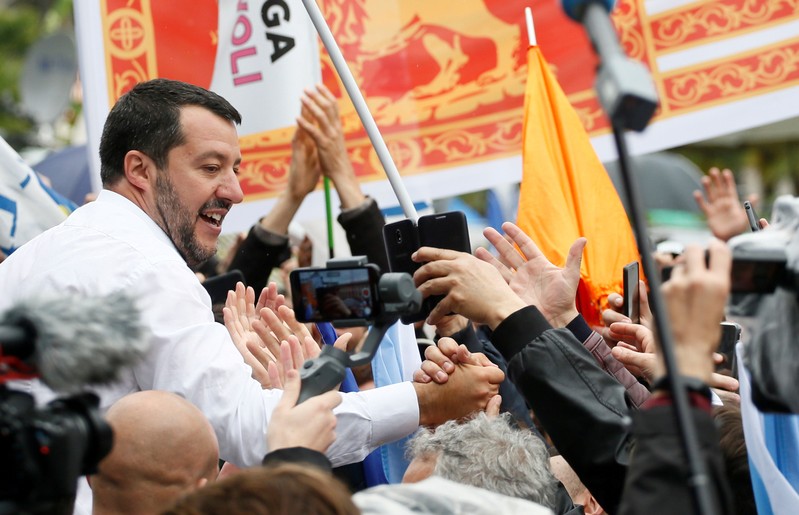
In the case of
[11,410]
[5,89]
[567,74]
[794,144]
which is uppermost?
[5,89]

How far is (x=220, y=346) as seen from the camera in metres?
3.01

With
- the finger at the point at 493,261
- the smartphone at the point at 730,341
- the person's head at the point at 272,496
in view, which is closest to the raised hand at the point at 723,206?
the smartphone at the point at 730,341

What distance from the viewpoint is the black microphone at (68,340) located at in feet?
6.20

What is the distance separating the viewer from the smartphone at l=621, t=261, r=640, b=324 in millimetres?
3754

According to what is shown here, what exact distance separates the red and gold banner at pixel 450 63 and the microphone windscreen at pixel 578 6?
3.44 metres

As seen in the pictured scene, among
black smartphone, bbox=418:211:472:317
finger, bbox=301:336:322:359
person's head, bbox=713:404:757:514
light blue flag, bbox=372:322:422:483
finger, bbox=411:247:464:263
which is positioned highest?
black smartphone, bbox=418:211:472:317

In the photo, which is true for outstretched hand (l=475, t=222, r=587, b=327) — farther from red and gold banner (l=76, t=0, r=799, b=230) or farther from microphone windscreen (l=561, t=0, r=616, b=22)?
red and gold banner (l=76, t=0, r=799, b=230)

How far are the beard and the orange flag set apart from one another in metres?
1.50

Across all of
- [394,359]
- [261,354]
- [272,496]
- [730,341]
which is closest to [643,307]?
[730,341]

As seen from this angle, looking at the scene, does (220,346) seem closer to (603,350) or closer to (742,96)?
(603,350)

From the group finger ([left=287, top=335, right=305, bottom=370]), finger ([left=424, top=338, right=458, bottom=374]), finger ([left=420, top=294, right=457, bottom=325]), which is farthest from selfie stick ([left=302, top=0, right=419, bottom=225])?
finger ([left=287, top=335, right=305, bottom=370])

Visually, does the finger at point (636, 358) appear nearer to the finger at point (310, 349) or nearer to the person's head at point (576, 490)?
the person's head at point (576, 490)

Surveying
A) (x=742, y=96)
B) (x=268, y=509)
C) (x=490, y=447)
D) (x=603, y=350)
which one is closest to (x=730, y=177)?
(x=742, y=96)

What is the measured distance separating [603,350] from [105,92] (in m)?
2.81
